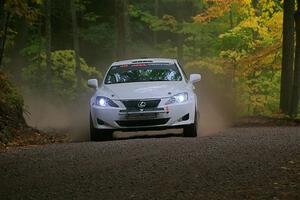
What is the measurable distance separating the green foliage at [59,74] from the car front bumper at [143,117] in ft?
80.5

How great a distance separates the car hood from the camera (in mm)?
12389

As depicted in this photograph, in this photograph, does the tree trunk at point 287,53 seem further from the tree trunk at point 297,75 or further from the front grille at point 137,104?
the front grille at point 137,104

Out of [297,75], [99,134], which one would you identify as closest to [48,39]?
[297,75]

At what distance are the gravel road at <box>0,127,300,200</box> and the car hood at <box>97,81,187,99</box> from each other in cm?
150

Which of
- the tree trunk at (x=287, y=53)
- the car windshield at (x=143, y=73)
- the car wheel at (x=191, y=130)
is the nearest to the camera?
the car wheel at (x=191, y=130)

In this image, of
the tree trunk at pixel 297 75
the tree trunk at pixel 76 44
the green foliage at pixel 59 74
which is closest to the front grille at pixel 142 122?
the tree trunk at pixel 297 75

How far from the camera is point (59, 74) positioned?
125 ft

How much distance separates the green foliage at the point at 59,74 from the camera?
37281mm

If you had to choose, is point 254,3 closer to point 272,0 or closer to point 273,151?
point 272,0

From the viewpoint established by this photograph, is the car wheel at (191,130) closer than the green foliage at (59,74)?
Yes

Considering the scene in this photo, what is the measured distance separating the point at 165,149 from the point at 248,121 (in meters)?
10.1

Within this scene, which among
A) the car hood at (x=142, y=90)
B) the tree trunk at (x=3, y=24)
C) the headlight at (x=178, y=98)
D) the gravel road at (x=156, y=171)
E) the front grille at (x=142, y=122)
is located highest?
the tree trunk at (x=3, y=24)

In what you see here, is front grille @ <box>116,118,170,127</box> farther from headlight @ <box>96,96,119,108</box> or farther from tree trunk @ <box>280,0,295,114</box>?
tree trunk @ <box>280,0,295,114</box>

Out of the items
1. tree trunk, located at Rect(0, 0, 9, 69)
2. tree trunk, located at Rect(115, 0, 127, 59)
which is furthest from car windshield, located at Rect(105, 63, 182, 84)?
tree trunk, located at Rect(115, 0, 127, 59)
